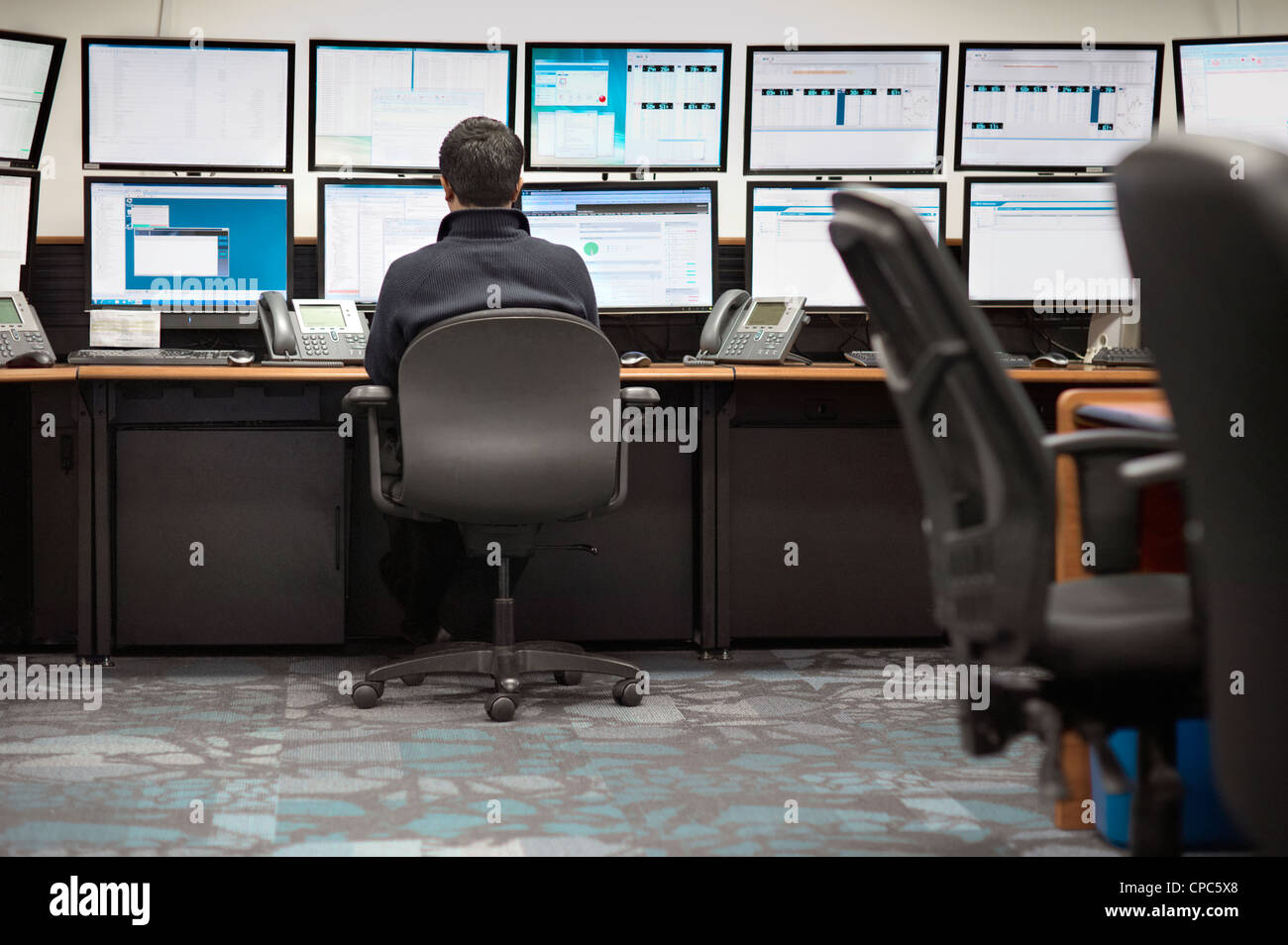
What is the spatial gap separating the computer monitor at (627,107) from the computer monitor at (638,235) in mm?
89

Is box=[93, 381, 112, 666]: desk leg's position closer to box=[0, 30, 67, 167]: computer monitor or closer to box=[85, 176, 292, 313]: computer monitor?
box=[85, 176, 292, 313]: computer monitor

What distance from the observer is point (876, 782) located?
1921 mm

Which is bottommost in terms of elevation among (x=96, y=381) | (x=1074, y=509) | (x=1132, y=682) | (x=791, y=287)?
(x=1132, y=682)

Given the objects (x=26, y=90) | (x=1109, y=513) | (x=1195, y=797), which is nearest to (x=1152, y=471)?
(x=1109, y=513)

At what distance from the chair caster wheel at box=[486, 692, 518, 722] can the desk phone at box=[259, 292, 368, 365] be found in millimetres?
903

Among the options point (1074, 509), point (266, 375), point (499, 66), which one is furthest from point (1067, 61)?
point (266, 375)

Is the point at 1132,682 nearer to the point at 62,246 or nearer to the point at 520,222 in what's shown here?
the point at 520,222

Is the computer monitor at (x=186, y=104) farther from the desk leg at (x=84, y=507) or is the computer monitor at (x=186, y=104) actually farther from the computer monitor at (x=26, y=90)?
the desk leg at (x=84, y=507)

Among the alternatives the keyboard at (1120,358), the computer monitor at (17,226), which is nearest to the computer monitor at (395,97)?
the computer monitor at (17,226)

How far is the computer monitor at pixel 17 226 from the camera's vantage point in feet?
9.44

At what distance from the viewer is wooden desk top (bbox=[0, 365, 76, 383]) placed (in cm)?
254

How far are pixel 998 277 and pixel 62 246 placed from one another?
7.27 feet
